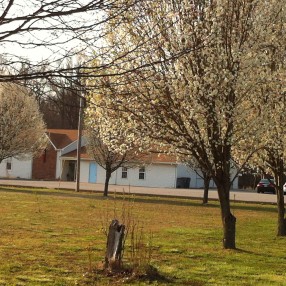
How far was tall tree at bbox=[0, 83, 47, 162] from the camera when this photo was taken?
1378 inches

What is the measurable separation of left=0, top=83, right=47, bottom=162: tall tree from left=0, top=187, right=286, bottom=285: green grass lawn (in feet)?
49.4

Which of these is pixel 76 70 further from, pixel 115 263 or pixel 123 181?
pixel 123 181

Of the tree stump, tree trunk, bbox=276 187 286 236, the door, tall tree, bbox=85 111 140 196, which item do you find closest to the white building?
the door

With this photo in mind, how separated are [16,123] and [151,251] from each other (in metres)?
26.2

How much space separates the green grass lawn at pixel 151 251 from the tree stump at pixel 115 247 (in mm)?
266

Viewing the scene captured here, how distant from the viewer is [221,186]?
1248 cm

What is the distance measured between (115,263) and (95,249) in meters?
2.74

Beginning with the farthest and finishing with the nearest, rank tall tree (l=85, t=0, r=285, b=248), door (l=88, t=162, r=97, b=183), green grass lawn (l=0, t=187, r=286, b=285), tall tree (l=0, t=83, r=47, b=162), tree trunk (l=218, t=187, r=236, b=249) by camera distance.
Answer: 1. door (l=88, t=162, r=97, b=183)
2. tall tree (l=0, t=83, r=47, b=162)
3. tree trunk (l=218, t=187, r=236, b=249)
4. tall tree (l=85, t=0, r=285, b=248)
5. green grass lawn (l=0, t=187, r=286, b=285)

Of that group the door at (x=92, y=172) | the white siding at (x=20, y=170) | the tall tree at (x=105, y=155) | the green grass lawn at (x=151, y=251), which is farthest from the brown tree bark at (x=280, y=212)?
the white siding at (x=20, y=170)

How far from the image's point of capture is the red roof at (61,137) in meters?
57.1

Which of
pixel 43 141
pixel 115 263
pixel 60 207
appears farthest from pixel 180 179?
pixel 115 263

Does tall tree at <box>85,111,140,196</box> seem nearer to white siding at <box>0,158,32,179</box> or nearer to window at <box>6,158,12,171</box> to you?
white siding at <box>0,158,32,179</box>

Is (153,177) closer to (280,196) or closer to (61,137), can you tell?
(61,137)

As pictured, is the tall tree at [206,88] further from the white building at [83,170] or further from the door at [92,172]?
the door at [92,172]
